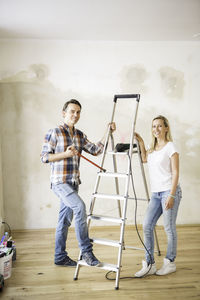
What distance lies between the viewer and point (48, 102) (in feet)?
12.9

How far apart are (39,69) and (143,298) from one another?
3.01m

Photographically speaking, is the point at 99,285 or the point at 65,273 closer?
the point at 99,285

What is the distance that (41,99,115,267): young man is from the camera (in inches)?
99.5

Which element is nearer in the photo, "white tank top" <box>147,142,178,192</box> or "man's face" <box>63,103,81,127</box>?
"white tank top" <box>147,142,178,192</box>

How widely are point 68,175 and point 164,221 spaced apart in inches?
37.3

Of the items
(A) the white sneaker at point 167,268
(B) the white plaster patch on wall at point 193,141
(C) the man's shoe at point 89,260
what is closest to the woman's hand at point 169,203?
(A) the white sneaker at point 167,268

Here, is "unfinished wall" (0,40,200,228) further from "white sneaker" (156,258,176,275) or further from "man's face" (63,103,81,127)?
"white sneaker" (156,258,176,275)

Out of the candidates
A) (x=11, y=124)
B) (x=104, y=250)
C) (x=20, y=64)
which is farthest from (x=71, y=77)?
(x=104, y=250)

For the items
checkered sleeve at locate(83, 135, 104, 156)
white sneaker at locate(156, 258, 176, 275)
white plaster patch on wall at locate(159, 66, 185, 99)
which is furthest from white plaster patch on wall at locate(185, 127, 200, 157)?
white sneaker at locate(156, 258, 176, 275)

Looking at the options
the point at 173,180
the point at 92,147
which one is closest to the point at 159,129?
the point at 173,180

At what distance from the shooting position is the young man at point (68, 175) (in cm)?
253

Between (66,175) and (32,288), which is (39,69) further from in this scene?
(32,288)

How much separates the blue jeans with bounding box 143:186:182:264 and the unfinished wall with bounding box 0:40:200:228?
4.72ft

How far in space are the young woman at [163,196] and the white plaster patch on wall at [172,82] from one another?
62.8 inches
